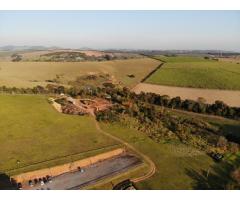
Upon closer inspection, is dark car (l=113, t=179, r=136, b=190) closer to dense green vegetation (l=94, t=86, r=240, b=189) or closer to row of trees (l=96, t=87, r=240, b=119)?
dense green vegetation (l=94, t=86, r=240, b=189)

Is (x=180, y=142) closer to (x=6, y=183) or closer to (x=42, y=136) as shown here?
(x=42, y=136)

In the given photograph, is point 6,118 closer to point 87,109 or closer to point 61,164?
point 87,109

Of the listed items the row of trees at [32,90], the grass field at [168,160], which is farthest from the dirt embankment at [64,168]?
the row of trees at [32,90]

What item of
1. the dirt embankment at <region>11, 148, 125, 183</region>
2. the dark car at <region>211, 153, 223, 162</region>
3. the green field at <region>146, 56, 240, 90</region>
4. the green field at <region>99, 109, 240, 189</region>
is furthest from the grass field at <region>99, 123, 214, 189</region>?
the green field at <region>146, 56, 240, 90</region>

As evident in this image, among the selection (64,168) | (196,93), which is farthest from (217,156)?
(196,93)

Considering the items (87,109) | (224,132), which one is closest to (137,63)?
(87,109)
